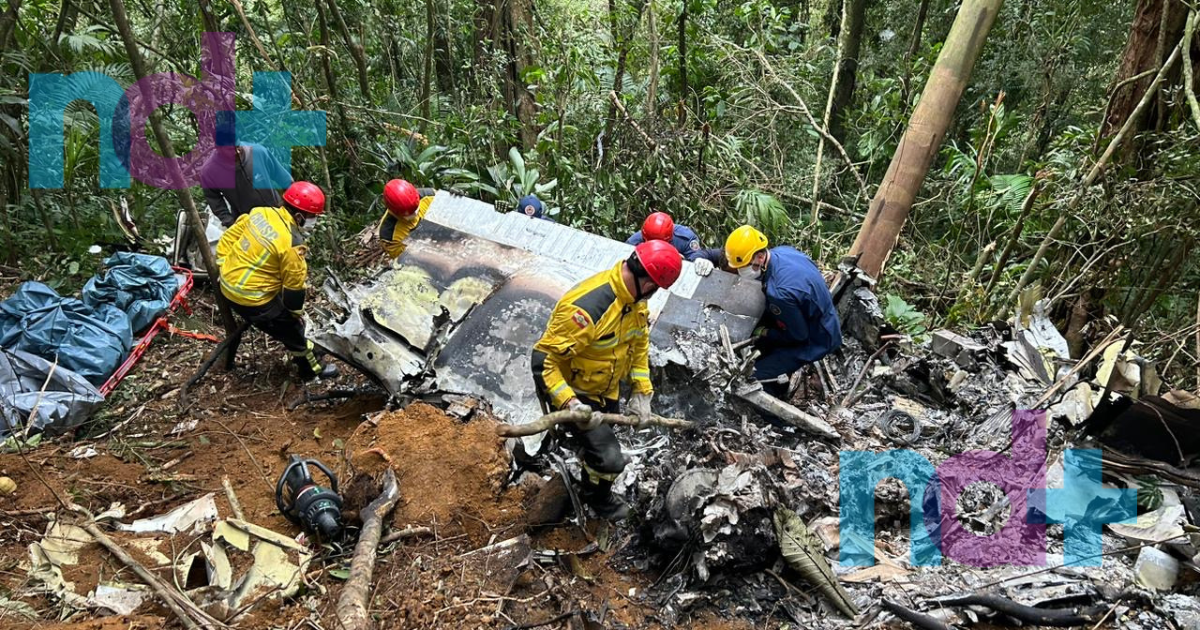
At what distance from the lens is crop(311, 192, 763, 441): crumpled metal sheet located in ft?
13.7

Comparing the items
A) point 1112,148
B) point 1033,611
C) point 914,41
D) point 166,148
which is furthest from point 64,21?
point 914,41

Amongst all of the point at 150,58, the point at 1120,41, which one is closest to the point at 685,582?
the point at 150,58

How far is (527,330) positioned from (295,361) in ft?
6.49

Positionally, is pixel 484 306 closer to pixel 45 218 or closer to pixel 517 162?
pixel 517 162

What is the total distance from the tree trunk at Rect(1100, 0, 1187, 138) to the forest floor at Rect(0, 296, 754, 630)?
5123 mm

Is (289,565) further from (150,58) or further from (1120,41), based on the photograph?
(1120,41)

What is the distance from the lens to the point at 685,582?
3184 mm

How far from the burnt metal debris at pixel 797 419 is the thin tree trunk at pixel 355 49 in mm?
3025

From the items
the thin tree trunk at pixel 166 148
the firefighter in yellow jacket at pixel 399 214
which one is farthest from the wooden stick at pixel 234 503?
the firefighter in yellow jacket at pixel 399 214

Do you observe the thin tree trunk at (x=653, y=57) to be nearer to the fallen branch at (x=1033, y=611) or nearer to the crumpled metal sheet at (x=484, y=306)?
the crumpled metal sheet at (x=484, y=306)

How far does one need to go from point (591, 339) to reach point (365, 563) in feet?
4.80

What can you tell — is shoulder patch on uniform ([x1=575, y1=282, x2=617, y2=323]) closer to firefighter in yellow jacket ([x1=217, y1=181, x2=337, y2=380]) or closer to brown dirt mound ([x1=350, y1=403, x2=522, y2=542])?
brown dirt mound ([x1=350, y1=403, x2=522, y2=542])

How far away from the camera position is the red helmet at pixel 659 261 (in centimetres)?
319

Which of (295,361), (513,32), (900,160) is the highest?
(513,32)
